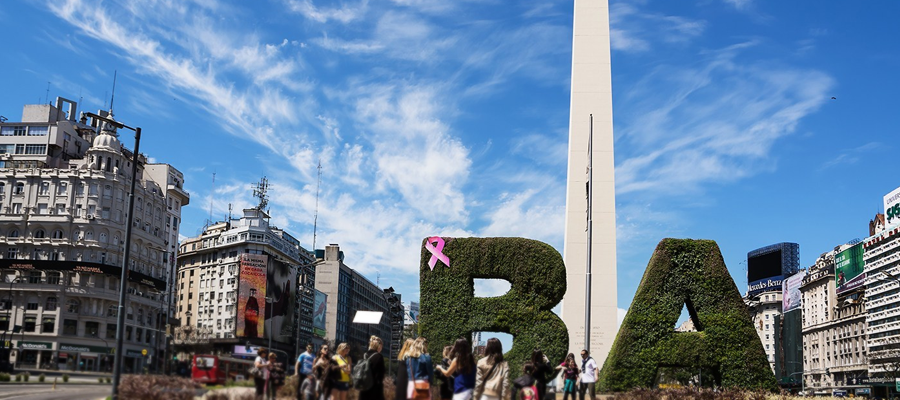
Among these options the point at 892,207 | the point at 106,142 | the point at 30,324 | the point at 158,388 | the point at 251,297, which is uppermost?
the point at 106,142

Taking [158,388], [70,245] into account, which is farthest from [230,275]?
[158,388]

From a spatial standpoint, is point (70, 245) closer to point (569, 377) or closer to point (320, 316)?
point (320, 316)

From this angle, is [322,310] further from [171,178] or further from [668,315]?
[668,315]

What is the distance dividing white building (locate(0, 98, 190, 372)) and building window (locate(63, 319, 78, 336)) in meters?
0.09

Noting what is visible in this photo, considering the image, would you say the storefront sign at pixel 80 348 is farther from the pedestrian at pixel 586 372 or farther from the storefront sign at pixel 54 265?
the pedestrian at pixel 586 372

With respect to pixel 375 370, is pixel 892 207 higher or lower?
higher

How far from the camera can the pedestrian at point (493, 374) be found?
573 inches

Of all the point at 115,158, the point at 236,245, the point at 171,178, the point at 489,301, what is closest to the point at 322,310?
the point at 236,245

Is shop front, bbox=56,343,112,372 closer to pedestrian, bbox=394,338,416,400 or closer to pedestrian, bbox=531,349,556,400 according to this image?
pedestrian, bbox=531,349,556,400

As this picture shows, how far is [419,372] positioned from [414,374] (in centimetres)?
10

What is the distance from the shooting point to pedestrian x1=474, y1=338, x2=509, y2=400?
14555 millimetres

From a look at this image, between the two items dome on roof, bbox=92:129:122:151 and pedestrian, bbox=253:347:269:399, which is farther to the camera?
dome on roof, bbox=92:129:122:151

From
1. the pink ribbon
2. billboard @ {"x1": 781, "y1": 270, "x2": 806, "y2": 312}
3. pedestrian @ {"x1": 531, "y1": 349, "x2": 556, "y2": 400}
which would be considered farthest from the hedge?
billboard @ {"x1": 781, "y1": 270, "x2": 806, "y2": 312}

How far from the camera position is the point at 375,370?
15.6 m
